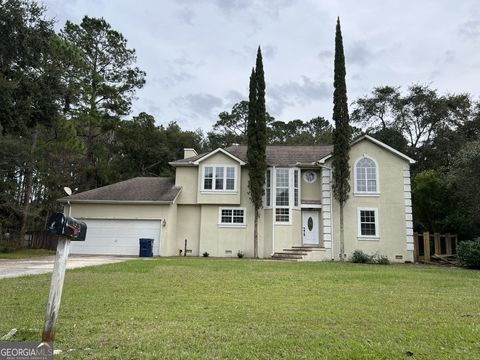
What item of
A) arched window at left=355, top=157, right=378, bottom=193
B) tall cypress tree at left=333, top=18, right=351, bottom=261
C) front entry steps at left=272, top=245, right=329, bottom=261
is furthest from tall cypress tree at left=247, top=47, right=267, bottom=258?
arched window at left=355, top=157, right=378, bottom=193

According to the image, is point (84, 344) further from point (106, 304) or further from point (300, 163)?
point (300, 163)

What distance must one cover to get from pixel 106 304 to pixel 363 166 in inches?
706

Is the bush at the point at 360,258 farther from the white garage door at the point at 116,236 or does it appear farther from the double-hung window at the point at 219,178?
the white garage door at the point at 116,236

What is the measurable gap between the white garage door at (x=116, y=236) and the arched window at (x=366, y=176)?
38.2ft

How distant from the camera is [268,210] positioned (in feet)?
74.1

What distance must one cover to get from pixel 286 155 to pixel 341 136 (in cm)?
401

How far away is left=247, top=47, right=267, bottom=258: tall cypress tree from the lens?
21.6 meters

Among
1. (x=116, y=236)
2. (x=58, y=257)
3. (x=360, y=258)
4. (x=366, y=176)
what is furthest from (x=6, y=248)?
(x=58, y=257)

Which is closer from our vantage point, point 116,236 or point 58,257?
point 58,257

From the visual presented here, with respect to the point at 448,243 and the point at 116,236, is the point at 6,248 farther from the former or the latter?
the point at 448,243

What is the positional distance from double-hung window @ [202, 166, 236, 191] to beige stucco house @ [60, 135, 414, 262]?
0.19 feet

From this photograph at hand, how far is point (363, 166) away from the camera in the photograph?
867 inches

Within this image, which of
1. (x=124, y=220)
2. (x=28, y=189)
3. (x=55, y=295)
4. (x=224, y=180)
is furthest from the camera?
(x=28, y=189)

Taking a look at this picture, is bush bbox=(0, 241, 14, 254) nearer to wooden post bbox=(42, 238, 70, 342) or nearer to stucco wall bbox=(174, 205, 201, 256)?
stucco wall bbox=(174, 205, 201, 256)
